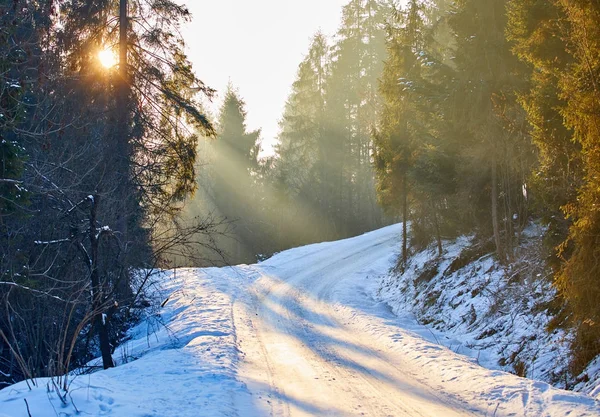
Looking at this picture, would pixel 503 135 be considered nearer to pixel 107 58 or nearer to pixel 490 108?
pixel 490 108

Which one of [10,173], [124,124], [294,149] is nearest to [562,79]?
[10,173]

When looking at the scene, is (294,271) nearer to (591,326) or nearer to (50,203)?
(50,203)

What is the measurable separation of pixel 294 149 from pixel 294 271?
67.0ft

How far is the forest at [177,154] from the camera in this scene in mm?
7328

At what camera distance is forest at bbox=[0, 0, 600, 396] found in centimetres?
733

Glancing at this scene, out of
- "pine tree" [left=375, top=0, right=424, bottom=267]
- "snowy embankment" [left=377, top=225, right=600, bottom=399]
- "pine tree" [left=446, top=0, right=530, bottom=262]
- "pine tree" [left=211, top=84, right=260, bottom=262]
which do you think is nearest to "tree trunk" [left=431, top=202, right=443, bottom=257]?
"snowy embankment" [left=377, top=225, right=600, bottom=399]

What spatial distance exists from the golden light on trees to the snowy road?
8349mm

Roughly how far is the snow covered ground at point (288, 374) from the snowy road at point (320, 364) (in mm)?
26

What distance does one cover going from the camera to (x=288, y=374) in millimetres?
8375

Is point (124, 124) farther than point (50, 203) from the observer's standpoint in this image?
Yes

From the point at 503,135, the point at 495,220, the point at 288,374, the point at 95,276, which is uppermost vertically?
the point at 503,135

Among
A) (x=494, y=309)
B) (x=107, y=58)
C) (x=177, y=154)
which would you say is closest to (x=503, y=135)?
(x=494, y=309)

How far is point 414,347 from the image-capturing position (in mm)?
10039

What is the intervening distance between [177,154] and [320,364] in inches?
305
